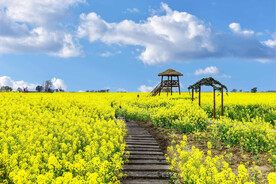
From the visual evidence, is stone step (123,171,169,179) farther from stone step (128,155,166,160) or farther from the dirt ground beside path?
the dirt ground beside path

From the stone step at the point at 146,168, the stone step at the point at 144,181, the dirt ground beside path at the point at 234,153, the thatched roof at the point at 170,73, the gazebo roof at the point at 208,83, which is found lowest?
the stone step at the point at 144,181

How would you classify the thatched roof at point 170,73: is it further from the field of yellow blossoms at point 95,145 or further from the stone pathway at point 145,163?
the stone pathway at point 145,163

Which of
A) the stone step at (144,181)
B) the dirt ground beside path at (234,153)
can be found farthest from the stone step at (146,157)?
the stone step at (144,181)

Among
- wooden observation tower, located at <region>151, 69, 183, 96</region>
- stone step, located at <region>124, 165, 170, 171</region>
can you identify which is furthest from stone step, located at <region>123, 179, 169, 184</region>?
wooden observation tower, located at <region>151, 69, 183, 96</region>

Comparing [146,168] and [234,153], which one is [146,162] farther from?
[234,153]

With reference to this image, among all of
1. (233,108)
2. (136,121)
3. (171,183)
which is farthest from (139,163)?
(233,108)

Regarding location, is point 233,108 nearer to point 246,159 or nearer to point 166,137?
point 166,137

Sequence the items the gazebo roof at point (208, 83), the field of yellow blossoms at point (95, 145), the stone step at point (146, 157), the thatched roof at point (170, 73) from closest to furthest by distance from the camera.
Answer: the field of yellow blossoms at point (95, 145)
the stone step at point (146, 157)
the gazebo roof at point (208, 83)
the thatched roof at point (170, 73)

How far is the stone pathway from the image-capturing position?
7.20 metres

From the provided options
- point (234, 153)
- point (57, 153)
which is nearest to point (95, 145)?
point (57, 153)

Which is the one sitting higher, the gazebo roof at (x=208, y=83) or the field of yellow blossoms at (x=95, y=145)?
the gazebo roof at (x=208, y=83)

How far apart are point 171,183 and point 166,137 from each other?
4.69 m

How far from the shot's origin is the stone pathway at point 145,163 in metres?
7.20

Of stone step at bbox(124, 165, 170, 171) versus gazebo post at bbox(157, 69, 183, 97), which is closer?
stone step at bbox(124, 165, 170, 171)
